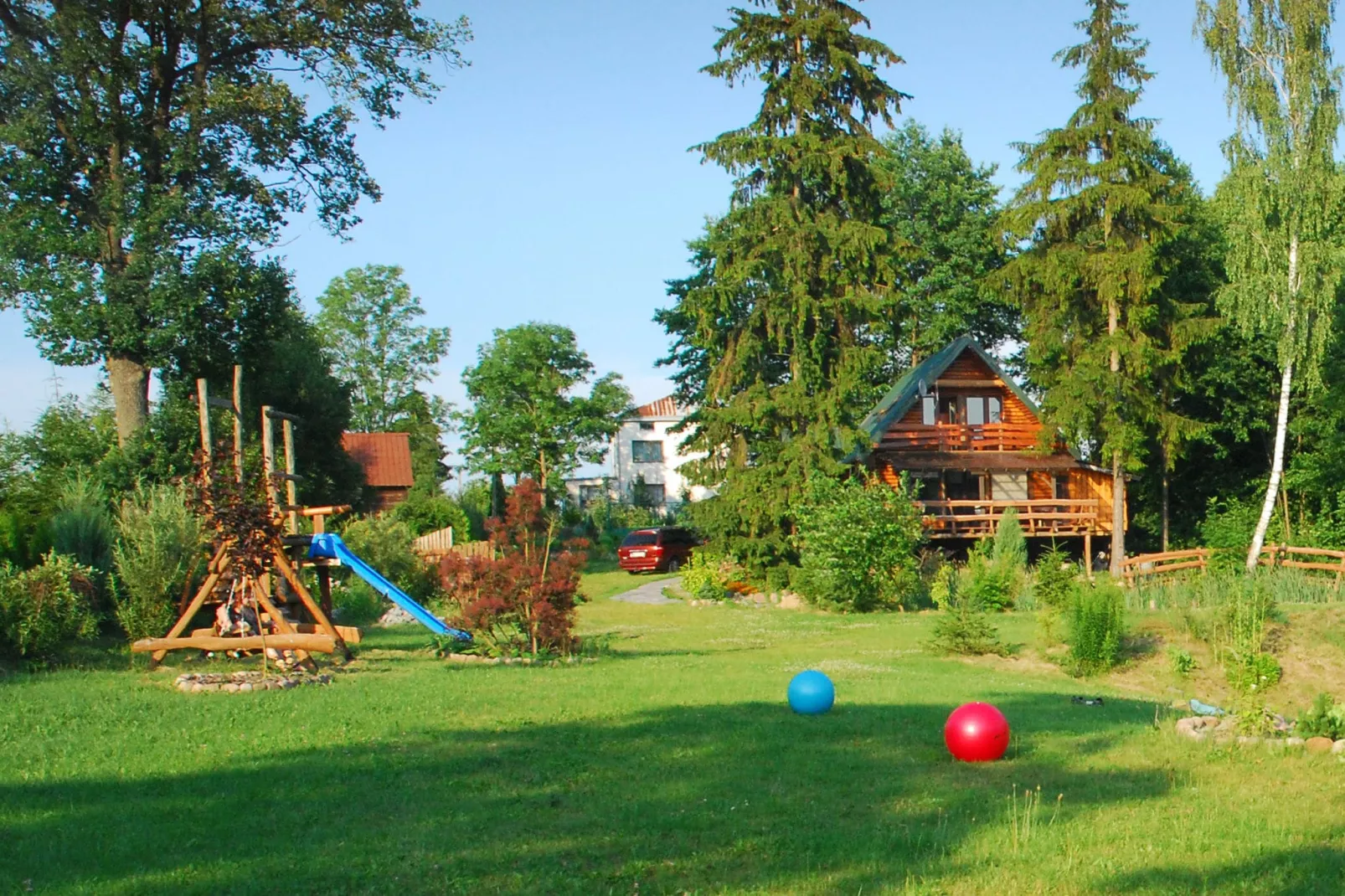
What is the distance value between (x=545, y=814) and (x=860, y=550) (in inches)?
799

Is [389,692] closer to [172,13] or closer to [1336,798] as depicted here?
[1336,798]

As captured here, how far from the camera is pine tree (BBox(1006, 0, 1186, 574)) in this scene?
32031mm

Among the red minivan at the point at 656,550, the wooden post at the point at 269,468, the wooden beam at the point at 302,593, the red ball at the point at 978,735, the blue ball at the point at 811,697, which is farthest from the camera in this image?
the red minivan at the point at 656,550

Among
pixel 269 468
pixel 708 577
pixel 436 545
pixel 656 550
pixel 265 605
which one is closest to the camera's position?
pixel 265 605

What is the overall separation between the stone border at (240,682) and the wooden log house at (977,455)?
84.3 ft

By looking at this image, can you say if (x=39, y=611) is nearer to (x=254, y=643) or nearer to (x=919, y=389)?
(x=254, y=643)

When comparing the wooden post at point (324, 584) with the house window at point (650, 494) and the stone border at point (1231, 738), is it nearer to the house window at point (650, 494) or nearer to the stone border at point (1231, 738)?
the stone border at point (1231, 738)

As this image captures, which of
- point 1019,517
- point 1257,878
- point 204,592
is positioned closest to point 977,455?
point 1019,517

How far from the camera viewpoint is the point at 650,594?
35.1m

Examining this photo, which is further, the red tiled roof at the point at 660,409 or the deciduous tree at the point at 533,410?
the red tiled roof at the point at 660,409

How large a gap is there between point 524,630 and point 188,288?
15417 millimetres

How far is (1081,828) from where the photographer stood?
720 centimetres

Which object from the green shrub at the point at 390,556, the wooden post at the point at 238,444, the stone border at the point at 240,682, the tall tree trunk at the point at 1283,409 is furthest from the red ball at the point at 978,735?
the tall tree trunk at the point at 1283,409

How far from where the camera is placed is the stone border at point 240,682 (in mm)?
12701
